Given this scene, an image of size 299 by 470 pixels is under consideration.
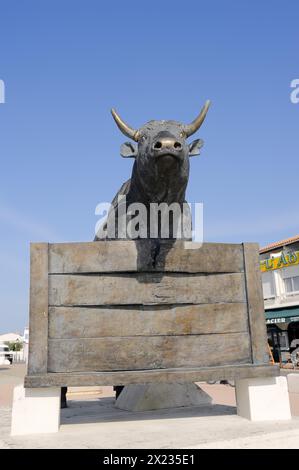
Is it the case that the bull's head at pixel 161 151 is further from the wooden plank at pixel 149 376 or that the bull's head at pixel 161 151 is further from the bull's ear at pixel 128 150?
the wooden plank at pixel 149 376

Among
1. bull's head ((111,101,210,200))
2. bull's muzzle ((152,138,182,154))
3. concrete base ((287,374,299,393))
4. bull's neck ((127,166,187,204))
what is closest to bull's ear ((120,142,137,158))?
bull's head ((111,101,210,200))

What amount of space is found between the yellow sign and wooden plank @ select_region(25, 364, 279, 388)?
20.0m

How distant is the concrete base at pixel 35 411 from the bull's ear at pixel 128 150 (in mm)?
2371

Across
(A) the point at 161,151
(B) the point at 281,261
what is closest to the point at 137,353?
(A) the point at 161,151

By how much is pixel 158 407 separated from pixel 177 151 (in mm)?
3120

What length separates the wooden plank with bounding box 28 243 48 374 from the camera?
3637 millimetres

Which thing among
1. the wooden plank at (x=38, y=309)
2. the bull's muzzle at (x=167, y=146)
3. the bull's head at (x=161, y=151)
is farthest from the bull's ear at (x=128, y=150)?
the wooden plank at (x=38, y=309)

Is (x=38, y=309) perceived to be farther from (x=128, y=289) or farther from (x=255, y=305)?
(x=255, y=305)

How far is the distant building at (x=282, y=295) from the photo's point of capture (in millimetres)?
22109

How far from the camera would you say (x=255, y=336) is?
412 centimetres

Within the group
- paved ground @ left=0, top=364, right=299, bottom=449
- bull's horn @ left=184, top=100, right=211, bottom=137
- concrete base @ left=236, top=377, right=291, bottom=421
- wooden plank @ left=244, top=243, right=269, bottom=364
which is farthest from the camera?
bull's horn @ left=184, top=100, right=211, bottom=137

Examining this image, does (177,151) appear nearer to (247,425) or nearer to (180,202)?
(180,202)

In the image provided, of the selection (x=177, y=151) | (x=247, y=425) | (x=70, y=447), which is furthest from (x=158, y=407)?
(x=177, y=151)

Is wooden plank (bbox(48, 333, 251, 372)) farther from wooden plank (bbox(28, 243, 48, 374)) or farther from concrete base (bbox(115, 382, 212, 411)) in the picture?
concrete base (bbox(115, 382, 212, 411))
